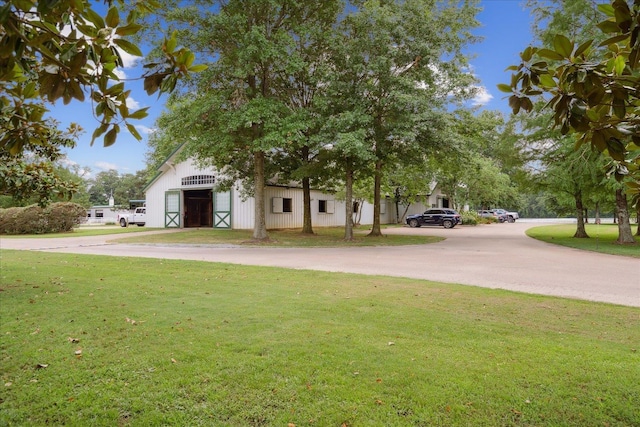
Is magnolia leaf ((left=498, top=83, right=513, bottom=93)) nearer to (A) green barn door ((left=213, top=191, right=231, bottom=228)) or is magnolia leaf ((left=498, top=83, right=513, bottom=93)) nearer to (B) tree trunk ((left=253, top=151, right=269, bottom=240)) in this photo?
(B) tree trunk ((left=253, top=151, right=269, bottom=240))

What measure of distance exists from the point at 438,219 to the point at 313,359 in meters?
32.1

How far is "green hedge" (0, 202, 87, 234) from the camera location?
24.5 m

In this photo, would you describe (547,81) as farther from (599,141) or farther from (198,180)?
(198,180)

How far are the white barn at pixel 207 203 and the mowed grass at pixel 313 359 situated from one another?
1983 cm

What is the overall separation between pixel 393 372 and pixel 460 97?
55.4 ft

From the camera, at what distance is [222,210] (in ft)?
88.0

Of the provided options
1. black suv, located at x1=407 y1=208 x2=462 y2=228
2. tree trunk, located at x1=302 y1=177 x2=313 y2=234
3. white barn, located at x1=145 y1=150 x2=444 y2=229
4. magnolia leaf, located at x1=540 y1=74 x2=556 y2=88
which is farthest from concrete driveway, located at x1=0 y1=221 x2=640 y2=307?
black suv, located at x1=407 y1=208 x2=462 y2=228

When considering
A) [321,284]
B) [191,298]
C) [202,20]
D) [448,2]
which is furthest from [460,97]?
[191,298]

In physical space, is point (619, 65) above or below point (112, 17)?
below

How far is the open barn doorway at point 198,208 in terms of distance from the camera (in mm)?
28922

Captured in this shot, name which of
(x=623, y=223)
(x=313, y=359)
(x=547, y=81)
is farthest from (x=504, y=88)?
(x=623, y=223)

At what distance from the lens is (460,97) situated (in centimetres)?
1773

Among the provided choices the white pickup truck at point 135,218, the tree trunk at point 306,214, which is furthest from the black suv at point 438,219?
the white pickup truck at point 135,218

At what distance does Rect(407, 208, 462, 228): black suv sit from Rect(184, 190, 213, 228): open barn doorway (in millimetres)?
17994
